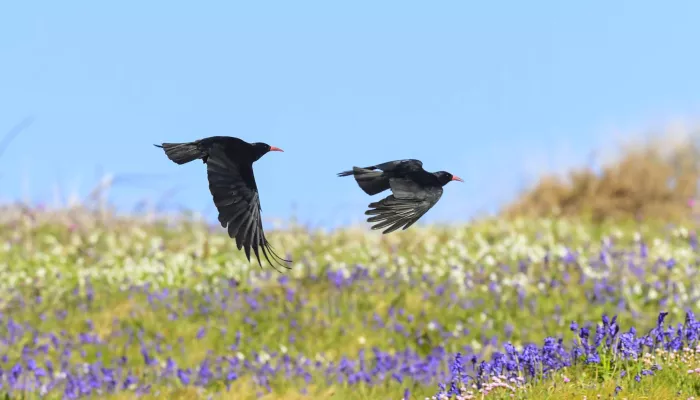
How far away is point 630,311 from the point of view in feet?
31.1

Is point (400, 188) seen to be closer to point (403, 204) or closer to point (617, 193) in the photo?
point (403, 204)

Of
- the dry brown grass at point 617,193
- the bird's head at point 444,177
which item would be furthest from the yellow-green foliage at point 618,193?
the bird's head at point 444,177

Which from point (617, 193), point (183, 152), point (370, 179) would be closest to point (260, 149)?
point (183, 152)

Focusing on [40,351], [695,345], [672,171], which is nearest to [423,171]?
[695,345]

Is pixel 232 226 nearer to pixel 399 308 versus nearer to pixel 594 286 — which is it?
pixel 399 308

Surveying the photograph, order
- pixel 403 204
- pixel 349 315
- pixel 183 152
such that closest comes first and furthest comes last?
1. pixel 403 204
2. pixel 183 152
3. pixel 349 315

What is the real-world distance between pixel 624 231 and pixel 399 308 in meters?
6.03

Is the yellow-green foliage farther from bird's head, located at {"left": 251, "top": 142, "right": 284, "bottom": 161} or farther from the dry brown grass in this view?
bird's head, located at {"left": 251, "top": 142, "right": 284, "bottom": 161}

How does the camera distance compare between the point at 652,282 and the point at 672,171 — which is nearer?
the point at 652,282

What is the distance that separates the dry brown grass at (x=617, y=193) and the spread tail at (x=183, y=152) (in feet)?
41.4

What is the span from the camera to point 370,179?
370 cm

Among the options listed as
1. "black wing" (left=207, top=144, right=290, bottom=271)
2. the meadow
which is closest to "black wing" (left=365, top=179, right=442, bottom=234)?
"black wing" (left=207, top=144, right=290, bottom=271)

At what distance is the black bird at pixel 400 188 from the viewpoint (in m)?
3.62

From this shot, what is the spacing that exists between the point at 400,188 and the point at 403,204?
8cm
